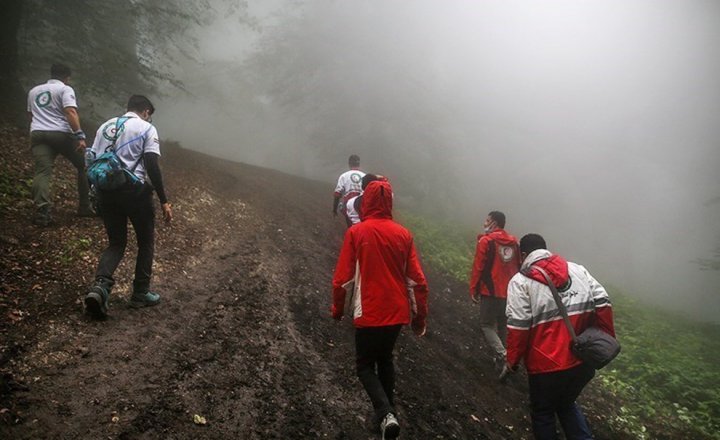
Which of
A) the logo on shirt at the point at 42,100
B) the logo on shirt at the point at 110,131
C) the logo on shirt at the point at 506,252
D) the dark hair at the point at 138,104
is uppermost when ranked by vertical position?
the dark hair at the point at 138,104

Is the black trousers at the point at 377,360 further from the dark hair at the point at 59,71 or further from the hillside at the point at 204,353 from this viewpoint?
the dark hair at the point at 59,71

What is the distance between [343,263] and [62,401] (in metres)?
2.57

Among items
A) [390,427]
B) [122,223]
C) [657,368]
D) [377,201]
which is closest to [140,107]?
[122,223]

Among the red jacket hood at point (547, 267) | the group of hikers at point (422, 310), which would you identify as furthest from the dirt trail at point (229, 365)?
the red jacket hood at point (547, 267)

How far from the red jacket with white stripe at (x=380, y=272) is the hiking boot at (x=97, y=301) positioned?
8.56 ft

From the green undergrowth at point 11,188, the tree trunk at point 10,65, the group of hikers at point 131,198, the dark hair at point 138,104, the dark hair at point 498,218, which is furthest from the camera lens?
the tree trunk at point 10,65

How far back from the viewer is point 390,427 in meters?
3.23

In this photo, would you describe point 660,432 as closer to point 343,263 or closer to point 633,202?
point 343,263

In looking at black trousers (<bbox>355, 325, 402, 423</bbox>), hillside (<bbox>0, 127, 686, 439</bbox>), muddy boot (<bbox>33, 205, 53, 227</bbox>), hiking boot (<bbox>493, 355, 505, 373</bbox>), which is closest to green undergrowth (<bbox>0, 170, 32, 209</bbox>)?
hillside (<bbox>0, 127, 686, 439</bbox>)

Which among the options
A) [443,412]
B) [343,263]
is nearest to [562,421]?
[443,412]

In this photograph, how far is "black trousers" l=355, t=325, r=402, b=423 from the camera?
343 cm

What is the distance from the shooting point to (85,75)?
11.1m

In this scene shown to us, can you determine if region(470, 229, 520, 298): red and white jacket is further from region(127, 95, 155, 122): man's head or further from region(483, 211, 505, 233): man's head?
region(127, 95, 155, 122): man's head

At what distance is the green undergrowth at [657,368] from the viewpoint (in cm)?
650
